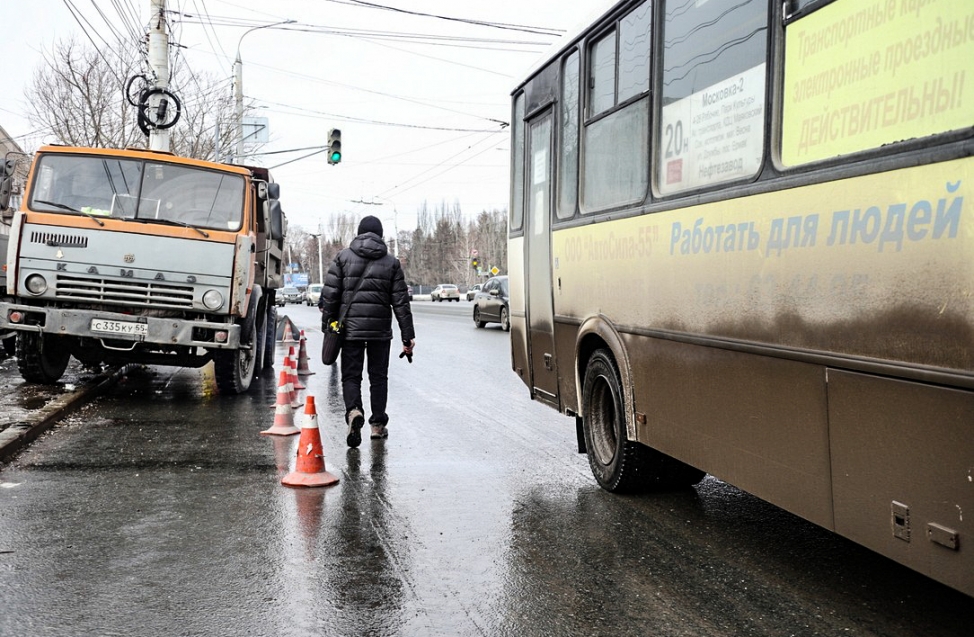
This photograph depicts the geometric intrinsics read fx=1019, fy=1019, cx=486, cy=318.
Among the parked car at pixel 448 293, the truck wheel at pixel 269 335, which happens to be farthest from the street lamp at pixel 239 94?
the parked car at pixel 448 293

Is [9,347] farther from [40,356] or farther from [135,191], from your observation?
[135,191]

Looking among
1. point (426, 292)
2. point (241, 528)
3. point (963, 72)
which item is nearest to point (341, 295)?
point (241, 528)

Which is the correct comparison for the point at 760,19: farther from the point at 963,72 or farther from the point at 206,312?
the point at 206,312

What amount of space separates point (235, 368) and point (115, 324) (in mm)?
1697

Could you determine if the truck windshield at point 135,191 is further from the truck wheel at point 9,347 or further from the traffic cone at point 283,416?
the truck wheel at point 9,347

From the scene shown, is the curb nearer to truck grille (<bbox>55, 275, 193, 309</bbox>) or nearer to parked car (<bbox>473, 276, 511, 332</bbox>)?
truck grille (<bbox>55, 275, 193, 309</bbox>)

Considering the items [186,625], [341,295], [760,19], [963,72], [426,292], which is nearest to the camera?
[963,72]

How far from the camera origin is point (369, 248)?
882 cm

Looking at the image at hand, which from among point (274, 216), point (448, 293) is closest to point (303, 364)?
point (274, 216)

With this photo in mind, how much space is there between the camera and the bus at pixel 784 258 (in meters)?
3.24

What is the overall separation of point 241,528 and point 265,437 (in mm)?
3386

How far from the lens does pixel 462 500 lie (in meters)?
6.51

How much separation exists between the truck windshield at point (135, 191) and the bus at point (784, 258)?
18.0 feet

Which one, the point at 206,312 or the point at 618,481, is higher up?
the point at 206,312
